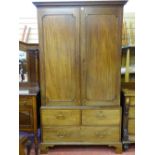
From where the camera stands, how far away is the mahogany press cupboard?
2406 mm

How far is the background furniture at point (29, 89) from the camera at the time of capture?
8.13ft

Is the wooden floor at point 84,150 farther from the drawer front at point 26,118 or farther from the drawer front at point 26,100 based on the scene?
the drawer front at point 26,100

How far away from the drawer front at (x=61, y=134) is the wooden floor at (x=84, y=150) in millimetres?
168

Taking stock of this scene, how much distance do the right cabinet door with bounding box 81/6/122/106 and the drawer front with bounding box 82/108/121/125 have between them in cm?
10

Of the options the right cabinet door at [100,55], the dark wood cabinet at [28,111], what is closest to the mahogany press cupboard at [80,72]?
the right cabinet door at [100,55]

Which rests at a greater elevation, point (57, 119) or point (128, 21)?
point (128, 21)

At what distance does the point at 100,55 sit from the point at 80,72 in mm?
304

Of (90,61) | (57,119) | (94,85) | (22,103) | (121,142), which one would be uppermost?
(90,61)

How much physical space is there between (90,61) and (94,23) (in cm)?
43

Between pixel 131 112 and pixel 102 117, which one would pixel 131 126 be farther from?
pixel 102 117
